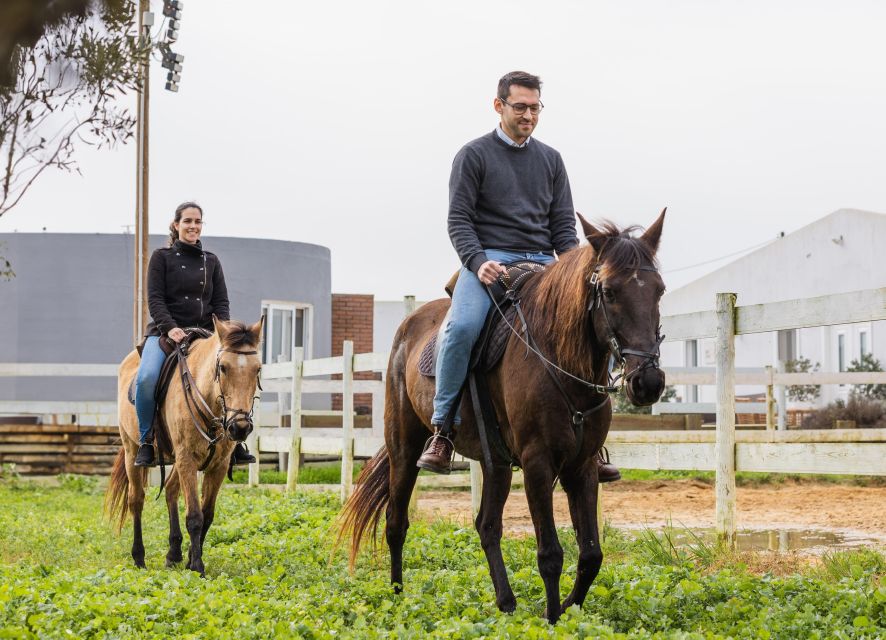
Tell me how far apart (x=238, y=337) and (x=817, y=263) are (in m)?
22.9

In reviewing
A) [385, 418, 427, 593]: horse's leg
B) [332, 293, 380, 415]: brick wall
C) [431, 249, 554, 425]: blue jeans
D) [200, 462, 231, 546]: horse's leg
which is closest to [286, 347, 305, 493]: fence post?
[200, 462, 231, 546]: horse's leg

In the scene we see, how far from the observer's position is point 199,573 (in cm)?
747

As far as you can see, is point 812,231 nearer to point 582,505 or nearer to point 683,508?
point 683,508

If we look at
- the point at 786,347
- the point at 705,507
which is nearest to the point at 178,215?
the point at 705,507

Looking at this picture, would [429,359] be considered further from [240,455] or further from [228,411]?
[240,455]

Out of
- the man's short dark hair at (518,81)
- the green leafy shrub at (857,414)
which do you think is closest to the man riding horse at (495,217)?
the man's short dark hair at (518,81)

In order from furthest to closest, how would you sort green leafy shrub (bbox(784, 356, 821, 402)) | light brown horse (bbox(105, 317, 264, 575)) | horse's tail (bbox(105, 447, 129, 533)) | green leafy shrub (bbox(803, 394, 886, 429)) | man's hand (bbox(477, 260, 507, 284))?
green leafy shrub (bbox(784, 356, 821, 402)) → green leafy shrub (bbox(803, 394, 886, 429)) → horse's tail (bbox(105, 447, 129, 533)) → light brown horse (bbox(105, 317, 264, 575)) → man's hand (bbox(477, 260, 507, 284))

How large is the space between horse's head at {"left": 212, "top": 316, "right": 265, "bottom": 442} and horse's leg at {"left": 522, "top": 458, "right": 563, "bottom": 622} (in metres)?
2.97

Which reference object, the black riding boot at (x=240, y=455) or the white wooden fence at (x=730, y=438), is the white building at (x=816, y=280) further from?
the black riding boot at (x=240, y=455)

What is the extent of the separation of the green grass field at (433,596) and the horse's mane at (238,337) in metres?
1.64

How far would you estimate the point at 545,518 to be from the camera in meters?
5.51

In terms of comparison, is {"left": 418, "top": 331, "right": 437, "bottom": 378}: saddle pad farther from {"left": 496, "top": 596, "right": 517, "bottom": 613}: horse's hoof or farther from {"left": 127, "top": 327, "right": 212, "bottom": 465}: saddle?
{"left": 127, "top": 327, "right": 212, "bottom": 465}: saddle

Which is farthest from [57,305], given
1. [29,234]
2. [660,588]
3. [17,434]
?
[660,588]

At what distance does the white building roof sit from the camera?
26031 millimetres
